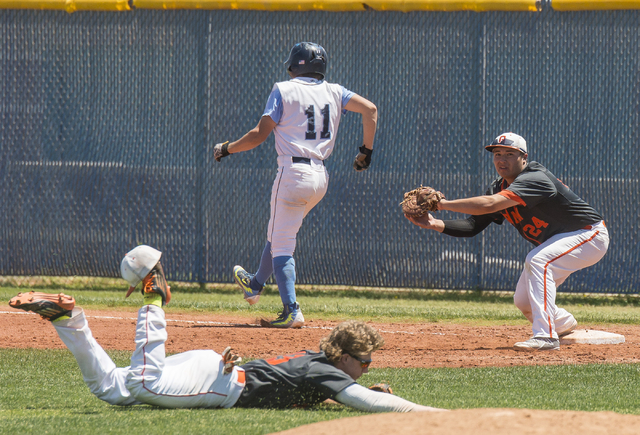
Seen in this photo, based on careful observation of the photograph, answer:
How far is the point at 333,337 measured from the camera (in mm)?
3916

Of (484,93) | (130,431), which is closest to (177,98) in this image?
(484,93)

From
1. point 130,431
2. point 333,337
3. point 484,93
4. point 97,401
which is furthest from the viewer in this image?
point 484,93

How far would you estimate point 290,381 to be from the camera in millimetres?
3863

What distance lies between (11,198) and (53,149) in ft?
2.63

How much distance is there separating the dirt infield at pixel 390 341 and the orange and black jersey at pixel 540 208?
0.91m

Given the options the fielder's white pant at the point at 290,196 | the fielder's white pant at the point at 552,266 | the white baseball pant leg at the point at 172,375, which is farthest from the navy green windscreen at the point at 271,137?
the white baseball pant leg at the point at 172,375

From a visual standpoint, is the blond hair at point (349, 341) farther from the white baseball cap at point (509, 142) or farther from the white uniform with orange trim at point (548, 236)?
the white baseball cap at point (509, 142)

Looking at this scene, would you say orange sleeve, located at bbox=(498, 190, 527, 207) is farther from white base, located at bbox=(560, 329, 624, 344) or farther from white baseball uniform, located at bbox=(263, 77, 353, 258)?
white baseball uniform, located at bbox=(263, 77, 353, 258)

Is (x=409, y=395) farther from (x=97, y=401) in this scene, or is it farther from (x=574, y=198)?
(x=574, y=198)

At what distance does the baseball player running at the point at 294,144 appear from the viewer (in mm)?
6441

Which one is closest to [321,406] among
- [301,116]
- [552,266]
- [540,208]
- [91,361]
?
[91,361]

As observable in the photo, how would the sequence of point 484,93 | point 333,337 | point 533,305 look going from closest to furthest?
point 333,337
point 533,305
point 484,93

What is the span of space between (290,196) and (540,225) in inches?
78.1

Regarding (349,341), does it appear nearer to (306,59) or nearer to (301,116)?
(301,116)
